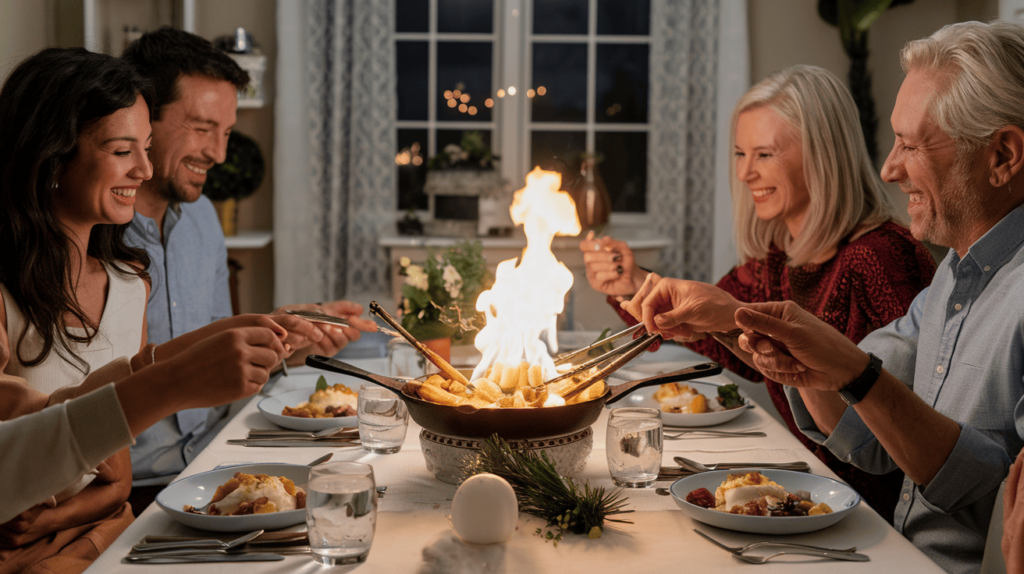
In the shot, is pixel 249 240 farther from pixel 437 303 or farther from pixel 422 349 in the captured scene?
pixel 422 349

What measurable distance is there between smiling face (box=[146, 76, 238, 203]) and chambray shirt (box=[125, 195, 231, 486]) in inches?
5.4

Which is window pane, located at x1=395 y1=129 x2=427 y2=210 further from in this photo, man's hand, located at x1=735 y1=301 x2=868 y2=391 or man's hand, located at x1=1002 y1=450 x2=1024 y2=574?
man's hand, located at x1=1002 y1=450 x2=1024 y2=574

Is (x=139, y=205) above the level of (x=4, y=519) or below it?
above

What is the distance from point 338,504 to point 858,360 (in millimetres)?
834

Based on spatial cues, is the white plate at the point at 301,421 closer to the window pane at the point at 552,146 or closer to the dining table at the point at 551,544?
the dining table at the point at 551,544

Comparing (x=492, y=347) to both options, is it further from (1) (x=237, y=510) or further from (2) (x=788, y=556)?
(2) (x=788, y=556)

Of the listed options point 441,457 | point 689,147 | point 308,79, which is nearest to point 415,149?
point 308,79

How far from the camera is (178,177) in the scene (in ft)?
8.07

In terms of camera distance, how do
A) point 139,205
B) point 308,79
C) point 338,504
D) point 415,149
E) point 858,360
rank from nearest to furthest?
point 338,504 < point 858,360 < point 139,205 < point 308,79 < point 415,149

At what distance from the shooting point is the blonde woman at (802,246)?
1.83 metres

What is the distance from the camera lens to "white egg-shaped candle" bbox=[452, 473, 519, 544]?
1.12 m

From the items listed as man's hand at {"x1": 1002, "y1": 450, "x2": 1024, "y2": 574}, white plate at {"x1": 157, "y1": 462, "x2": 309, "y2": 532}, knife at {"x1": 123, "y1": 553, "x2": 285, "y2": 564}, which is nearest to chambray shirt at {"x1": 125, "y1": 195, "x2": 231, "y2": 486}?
white plate at {"x1": 157, "y1": 462, "x2": 309, "y2": 532}

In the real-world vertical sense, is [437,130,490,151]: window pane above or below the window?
below

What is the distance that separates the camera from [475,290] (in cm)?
257
